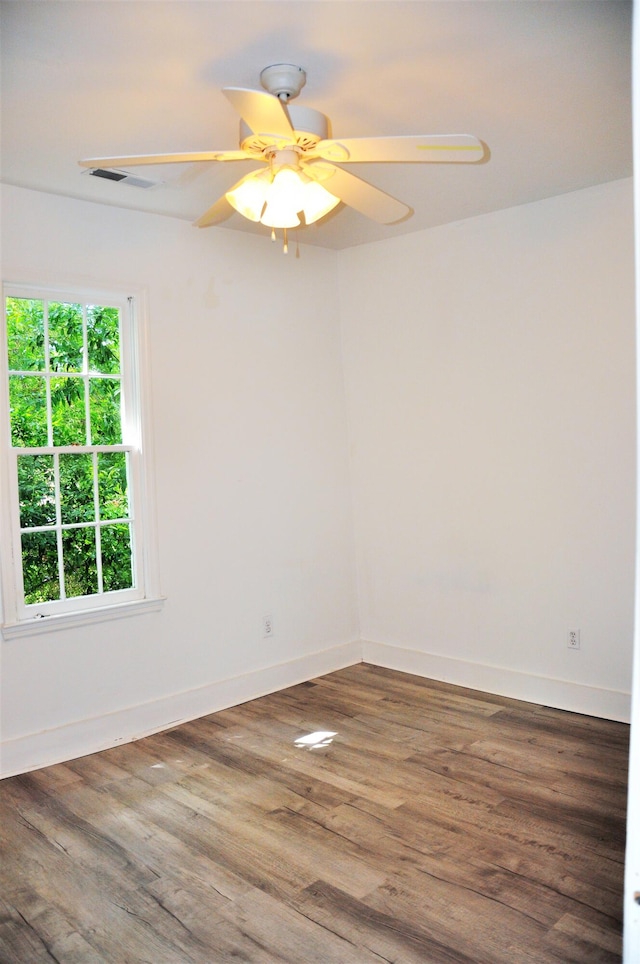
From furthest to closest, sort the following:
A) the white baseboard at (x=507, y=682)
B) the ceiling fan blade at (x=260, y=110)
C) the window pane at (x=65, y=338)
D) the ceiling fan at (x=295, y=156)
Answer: the white baseboard at (x=507, y=682)
the window pane at (x=65, y=338)
the ceiling fan at (x=295, y=156)
the ceiling fan blade at (x=260, y=110)

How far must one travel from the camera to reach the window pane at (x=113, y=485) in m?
3.95

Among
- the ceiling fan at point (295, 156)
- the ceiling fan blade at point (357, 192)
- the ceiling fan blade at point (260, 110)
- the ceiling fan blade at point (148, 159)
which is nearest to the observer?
the ceiling fan blade at point (260, 110)

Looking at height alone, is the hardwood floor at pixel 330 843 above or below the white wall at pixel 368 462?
below

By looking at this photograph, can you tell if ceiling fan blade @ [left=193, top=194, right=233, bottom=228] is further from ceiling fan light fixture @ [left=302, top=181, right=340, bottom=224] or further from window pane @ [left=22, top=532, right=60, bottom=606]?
window pane @ [left=22, top=532, right=60, bottom=606]

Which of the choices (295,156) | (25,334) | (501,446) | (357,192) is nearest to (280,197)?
(295,156)

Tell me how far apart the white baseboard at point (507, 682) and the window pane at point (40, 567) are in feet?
7.25

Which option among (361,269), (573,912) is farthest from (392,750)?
(361,269)

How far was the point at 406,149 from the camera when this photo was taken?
2.33 m

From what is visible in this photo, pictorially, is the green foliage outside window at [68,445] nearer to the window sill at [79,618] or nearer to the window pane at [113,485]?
the window pane at [113,485]

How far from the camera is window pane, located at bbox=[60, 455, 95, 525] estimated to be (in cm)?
380

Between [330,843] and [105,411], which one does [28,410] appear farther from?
[330,843]

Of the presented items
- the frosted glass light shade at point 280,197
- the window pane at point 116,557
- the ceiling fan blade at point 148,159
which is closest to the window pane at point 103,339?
the window pane at point 116,557

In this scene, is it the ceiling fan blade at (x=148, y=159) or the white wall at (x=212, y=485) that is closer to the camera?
the ceiling fan blade at (x=148, y=159)

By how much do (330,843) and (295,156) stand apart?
2.44 m
